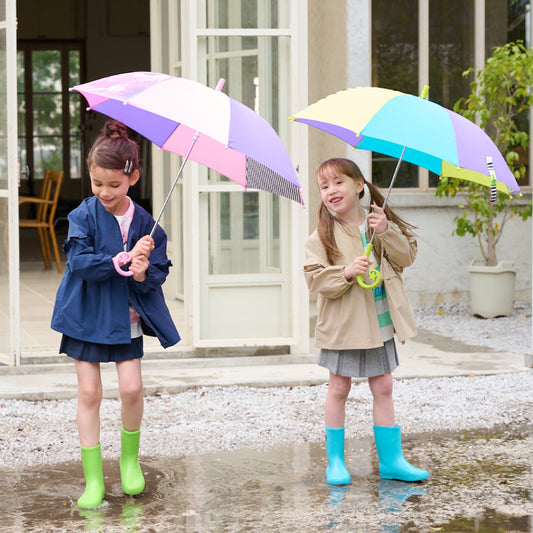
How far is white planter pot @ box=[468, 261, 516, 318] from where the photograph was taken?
28.8 ft

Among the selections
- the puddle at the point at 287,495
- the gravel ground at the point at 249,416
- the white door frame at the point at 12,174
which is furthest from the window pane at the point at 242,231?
the puddle at the point at 287,495

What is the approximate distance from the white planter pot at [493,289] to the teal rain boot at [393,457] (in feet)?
15.9

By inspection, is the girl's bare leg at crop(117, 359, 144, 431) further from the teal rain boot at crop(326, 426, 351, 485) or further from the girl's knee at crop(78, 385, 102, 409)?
the teal rain boot at crop(326, 426, 351, 485)

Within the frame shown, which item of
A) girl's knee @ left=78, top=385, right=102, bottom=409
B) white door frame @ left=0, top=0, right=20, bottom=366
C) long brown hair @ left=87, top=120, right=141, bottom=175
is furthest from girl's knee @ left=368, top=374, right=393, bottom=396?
white door frame @ left=0, top=0, right=20, bottom=366

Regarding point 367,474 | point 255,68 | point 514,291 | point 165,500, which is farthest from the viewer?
point 514,291

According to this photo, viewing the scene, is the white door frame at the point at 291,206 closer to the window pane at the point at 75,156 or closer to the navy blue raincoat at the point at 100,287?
the navy blue raincoat at the point at 100,287

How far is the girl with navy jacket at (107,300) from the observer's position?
148 inches

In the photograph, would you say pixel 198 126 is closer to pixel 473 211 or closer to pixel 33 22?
pixel 473 211

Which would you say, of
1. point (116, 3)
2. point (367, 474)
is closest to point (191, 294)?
point (367, 474)

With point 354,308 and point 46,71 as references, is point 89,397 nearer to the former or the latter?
point 354,308

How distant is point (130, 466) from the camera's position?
3.93m

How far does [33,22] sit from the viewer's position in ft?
58.0

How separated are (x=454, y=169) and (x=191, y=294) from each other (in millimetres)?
2855

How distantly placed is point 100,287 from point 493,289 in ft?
18.4
